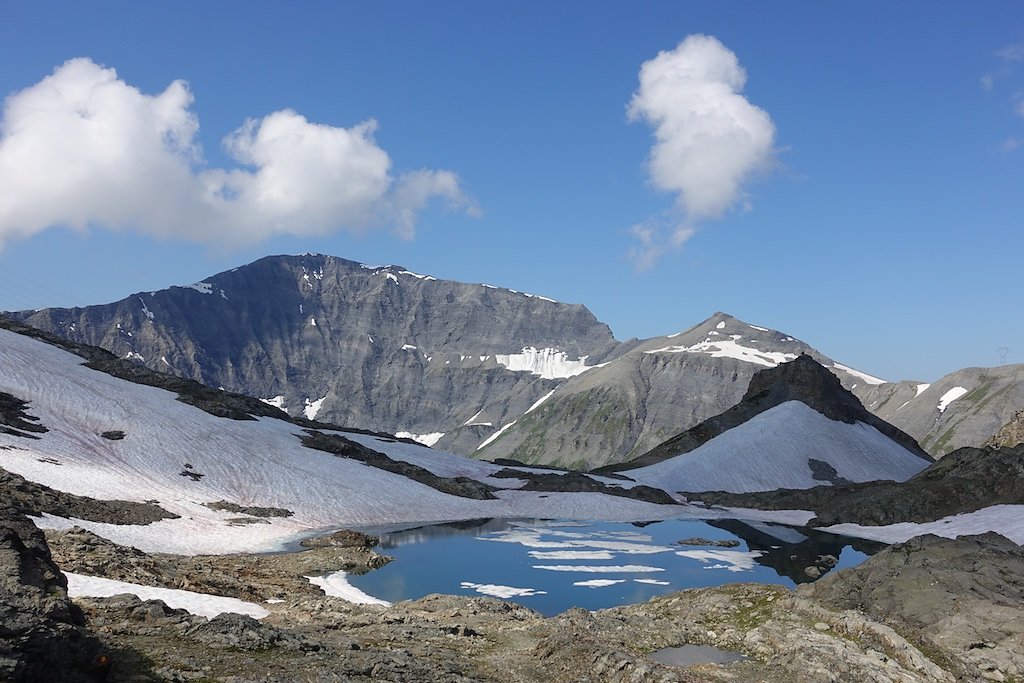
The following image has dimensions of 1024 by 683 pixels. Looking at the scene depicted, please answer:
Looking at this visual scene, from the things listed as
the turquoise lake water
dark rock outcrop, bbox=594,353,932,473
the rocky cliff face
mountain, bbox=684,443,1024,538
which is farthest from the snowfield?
the rocky cliff face

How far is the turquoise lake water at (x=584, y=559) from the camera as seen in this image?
172 ft

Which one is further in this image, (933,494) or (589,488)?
(589,488)

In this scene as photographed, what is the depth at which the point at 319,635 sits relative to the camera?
85.3 feet

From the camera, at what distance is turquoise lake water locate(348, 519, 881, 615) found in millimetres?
52531

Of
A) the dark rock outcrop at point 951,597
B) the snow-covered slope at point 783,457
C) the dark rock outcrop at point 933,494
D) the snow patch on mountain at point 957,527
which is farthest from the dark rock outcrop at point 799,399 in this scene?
the dark rock outcrop at point 951,597

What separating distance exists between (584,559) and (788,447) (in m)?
85.2

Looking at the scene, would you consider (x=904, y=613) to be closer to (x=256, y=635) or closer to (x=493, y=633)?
(x=493, y=633)

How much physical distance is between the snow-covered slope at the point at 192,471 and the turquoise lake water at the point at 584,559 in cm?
785

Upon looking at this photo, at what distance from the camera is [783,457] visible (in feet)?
442

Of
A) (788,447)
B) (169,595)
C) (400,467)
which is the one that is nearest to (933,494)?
(788,447)

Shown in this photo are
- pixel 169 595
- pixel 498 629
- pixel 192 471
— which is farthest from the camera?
pixel 192 471

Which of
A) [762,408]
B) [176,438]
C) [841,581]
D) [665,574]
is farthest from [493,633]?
[762,408]

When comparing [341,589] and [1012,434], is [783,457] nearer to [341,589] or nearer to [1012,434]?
[1012,434]

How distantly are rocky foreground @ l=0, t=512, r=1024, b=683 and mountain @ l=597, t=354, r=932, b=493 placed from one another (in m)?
81.0
